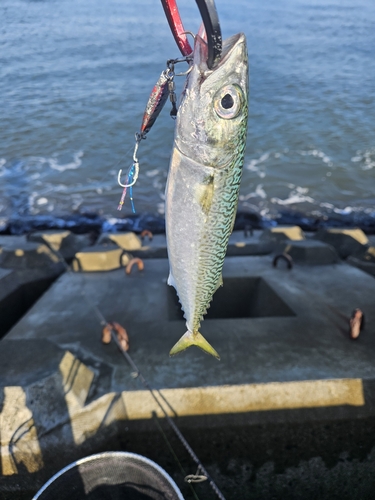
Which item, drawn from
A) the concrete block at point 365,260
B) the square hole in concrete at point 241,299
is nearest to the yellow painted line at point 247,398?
the square hole in concrete at point 241,299

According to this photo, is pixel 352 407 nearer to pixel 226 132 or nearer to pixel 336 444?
pixel 336 444

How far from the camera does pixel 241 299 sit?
7625 mm

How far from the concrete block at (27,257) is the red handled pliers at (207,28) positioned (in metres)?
7.39

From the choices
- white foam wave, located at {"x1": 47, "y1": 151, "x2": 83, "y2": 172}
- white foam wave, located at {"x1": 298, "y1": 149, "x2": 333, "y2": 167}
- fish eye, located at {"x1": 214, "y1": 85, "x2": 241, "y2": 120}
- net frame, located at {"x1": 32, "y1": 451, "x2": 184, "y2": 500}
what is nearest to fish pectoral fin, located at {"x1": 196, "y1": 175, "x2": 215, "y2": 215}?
fish eye, located at {"x1": 214, "y1": 85, "x2": 241, "y2": 120}

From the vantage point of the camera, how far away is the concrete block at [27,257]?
8078 mm

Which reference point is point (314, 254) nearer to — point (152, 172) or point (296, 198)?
point (296, 198)

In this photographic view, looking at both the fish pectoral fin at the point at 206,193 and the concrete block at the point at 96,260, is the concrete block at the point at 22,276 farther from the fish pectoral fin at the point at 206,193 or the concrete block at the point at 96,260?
the fish pectoral fin at the point at 206,193

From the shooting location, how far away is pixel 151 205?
18.4m

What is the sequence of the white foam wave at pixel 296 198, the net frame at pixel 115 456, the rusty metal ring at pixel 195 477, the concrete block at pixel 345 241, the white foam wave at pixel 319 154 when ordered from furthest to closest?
the white foam wave at pixel 319 154 < the white foam wave at pixel 296 198 < the concrete block at pixel 345 241 < the rusty metal ring at pixel 195 477 < the net frame at pixel 115 456

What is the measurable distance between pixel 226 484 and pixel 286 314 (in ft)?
9.72

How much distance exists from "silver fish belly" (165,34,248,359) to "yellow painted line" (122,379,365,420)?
2.19 m

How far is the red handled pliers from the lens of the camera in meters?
1.45

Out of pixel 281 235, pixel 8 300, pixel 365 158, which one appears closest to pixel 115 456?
pixel 8 300

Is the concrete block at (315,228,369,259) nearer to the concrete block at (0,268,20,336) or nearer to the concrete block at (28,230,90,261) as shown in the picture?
the concrete block at (28,230,90,261)
